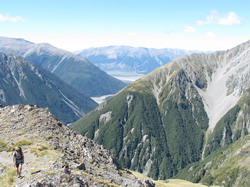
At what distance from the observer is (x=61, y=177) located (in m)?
37.9

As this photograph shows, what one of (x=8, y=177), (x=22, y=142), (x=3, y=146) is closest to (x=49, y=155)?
(x=8, y=177)

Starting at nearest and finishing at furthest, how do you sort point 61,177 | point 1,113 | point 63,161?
1. point 61,177
2. point 63,161
3. point 1,113

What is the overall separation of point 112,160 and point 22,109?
28363mm

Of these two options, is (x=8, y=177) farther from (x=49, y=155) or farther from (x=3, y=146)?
(x=3, y=146)

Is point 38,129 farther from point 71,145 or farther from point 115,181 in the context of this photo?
point 115,181

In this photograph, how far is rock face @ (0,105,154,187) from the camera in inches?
1539

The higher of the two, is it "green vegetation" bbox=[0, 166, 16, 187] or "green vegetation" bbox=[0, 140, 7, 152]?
"green vegetation" bbox=[0, 166, 16, 187]

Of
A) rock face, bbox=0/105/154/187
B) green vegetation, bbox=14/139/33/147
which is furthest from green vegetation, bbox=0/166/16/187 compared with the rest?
green vegetation, bbox=14/139/33/147

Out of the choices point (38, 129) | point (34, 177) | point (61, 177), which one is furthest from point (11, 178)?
point (38, 129)

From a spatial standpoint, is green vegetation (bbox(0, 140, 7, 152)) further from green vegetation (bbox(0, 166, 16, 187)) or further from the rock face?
green vegetation (bbox(0, 166, 16, 187))

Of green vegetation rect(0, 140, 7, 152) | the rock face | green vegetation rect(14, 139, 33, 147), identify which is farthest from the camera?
green vegetation rect(14, 139, 33, 147)

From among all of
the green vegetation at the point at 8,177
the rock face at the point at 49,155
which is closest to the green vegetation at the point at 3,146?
the rock face at the point at 49,155

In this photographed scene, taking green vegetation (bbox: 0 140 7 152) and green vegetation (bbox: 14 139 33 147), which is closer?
green vegetation (bbox: 0 140 7 152)

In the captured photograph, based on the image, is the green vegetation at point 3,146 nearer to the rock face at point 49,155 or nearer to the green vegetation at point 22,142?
the rock face at point 49,155
